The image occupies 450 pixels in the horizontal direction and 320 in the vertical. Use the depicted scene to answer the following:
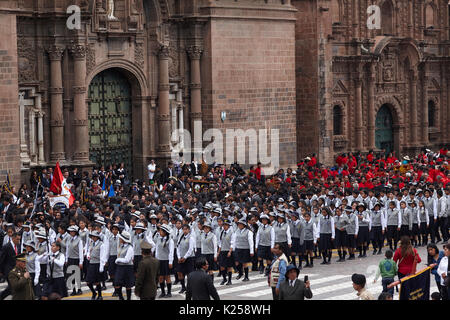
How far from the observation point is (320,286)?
73.3 ft

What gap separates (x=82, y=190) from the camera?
2875cm

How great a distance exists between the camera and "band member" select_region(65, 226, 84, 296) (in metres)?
21.6

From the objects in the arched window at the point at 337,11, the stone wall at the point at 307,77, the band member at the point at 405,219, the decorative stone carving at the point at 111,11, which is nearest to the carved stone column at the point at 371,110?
the arched window at the point at 337,11

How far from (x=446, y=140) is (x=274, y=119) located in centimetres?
1749

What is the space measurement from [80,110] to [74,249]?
511 inches

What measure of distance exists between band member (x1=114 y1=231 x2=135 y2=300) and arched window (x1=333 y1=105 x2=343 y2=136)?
28.6 metres

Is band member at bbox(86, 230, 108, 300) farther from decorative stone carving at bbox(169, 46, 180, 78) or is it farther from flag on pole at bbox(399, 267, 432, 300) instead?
decorative stone carving at bbox(169, 46, 180, 78)

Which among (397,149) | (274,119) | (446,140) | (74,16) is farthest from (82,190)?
(446,140)

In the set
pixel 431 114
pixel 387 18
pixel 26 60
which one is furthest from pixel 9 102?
pixel 431 114

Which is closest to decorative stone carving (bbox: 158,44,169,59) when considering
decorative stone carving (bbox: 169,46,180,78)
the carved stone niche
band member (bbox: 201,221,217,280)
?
decorative stone carving (bbox: 169,46,180,78)

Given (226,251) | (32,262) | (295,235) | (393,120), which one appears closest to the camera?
(32,262)

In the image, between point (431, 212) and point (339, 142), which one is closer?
point (431, 212)

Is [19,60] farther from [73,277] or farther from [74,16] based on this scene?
[73,277]

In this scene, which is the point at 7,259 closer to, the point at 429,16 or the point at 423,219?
the point at 423,219
